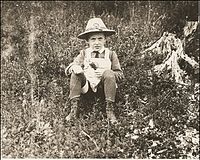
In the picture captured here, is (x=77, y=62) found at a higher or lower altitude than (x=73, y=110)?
higher

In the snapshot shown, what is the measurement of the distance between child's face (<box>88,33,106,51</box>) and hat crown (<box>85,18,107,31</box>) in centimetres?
3

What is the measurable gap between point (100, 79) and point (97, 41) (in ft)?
0.66

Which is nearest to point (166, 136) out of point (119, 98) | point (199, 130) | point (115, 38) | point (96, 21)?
point (199, 130)

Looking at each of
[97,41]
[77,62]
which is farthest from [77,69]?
[97,41]

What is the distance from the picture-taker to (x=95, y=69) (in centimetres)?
194

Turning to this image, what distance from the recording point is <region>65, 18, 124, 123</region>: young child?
192 cm

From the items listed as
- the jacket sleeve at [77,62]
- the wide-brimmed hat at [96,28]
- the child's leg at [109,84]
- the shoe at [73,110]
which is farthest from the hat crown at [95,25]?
the shoe at [73,110]

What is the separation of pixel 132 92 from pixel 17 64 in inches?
24.6

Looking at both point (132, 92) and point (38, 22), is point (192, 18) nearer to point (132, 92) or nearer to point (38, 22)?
point (132, 92)

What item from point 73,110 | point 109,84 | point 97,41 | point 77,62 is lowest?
point 73,110

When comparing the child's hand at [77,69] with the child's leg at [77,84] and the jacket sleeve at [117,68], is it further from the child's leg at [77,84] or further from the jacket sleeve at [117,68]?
the jacket sleeve at [117,68]

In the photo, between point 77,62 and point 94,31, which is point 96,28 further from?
point 77,62

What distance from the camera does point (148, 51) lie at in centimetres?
197

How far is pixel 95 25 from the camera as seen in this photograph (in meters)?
1.96
